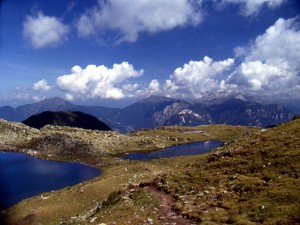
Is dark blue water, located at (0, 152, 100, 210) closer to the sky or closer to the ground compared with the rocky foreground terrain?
closer to the ground

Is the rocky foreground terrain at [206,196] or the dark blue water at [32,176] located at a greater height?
the rocky foreground terrain at [206,196]

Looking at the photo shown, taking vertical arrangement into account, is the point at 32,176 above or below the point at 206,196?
below

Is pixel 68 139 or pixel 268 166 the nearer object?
pixel 268 166

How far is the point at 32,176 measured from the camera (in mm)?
102688

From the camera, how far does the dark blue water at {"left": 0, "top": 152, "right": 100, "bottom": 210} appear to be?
81875 millimetres

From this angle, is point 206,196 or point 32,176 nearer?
point 206,196

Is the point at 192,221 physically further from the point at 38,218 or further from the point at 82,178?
the point at 82,178

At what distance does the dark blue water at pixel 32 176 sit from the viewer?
8188cm

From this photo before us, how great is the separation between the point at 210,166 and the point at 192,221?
1735 cm

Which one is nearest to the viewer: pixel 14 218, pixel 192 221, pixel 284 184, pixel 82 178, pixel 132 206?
pixel 192 221

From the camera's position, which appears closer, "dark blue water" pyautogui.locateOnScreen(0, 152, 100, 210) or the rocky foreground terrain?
the rocky foreground terrain

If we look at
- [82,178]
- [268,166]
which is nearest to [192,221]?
[268,166]

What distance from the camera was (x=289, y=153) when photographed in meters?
37.2

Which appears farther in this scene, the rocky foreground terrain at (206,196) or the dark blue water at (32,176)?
the dark blue water at (32,176)
